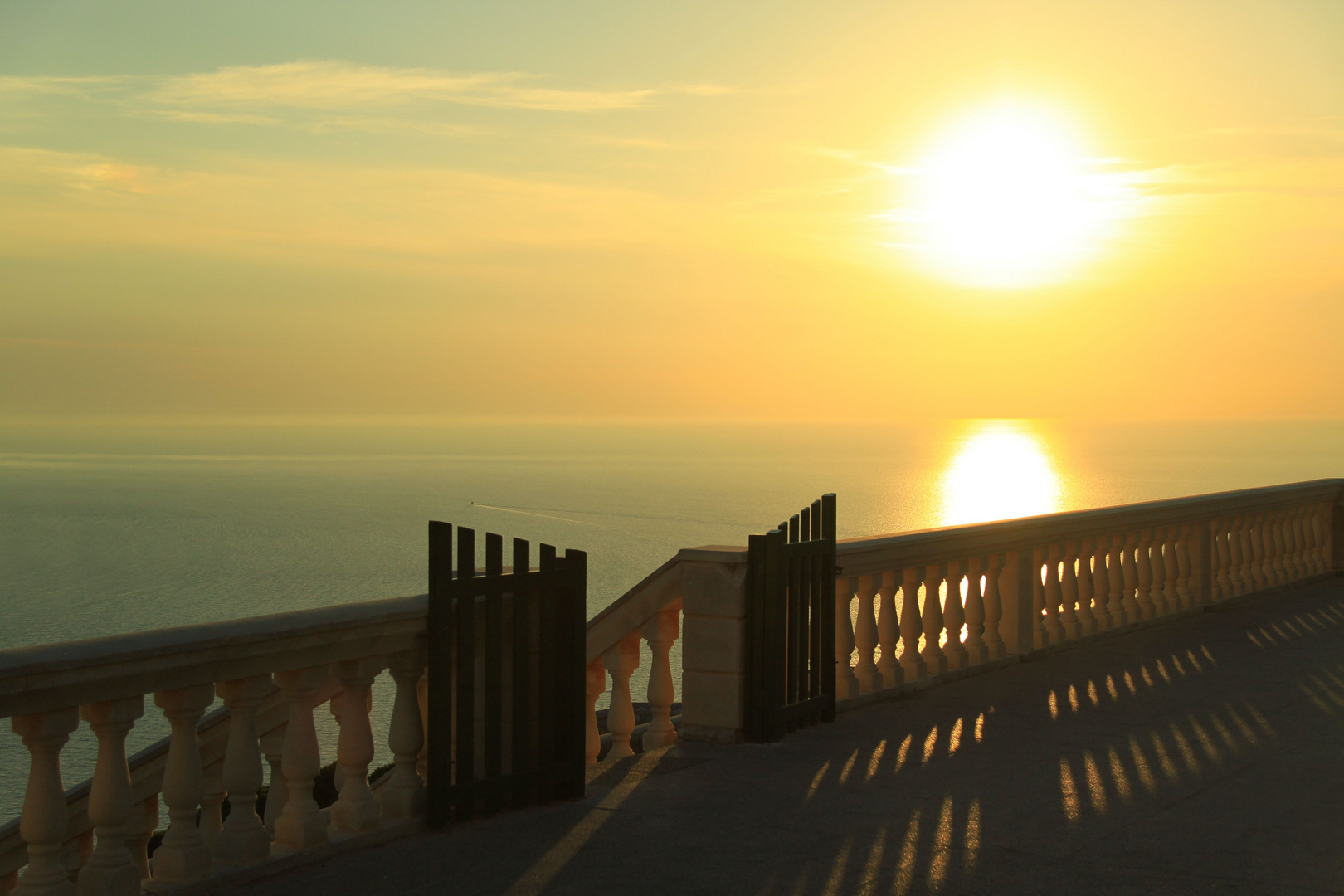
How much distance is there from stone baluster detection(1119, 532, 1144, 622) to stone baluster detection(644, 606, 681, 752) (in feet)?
20.6

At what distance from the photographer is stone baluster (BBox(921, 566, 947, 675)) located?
30.7 feet

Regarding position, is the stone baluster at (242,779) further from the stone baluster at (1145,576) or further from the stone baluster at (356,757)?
the stone baluster at (1145,576)

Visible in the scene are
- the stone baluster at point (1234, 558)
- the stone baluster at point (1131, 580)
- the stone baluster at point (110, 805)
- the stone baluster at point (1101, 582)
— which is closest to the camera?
the stone baluster at point (110, 805)

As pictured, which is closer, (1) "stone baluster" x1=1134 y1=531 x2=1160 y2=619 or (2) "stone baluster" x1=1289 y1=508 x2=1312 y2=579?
(1) "stone baluster" x1=1134 y1=531 x2=1160 y2=619

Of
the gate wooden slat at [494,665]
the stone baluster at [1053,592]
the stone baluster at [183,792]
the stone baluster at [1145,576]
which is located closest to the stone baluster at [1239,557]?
the stone baluster at [1145,576]

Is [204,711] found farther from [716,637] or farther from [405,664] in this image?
[716,637]

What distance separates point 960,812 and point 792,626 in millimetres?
1960

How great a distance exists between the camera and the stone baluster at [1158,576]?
12578 mm

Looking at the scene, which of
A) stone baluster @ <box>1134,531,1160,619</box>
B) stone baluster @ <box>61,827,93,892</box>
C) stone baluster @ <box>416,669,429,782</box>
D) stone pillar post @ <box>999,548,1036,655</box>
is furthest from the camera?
stone baluster @ <box>1134,531,1160,619</box>

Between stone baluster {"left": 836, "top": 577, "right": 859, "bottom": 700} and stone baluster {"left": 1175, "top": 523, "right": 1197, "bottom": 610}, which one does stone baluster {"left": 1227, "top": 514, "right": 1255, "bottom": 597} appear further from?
stone baluster {"left": 836, "top": 577, "right": 859, "bottom": 700}

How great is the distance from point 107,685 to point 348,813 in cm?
153

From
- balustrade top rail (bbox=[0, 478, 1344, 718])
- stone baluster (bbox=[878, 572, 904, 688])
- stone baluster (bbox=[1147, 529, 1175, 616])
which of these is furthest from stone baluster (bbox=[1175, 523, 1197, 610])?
balustrade top rail (bbox=[0, 478, 1344, 718])

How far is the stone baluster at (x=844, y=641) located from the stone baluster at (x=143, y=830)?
4.64 metres

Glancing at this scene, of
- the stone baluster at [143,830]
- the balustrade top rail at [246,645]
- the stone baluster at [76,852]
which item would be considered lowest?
the stone baluster at [76,852]
